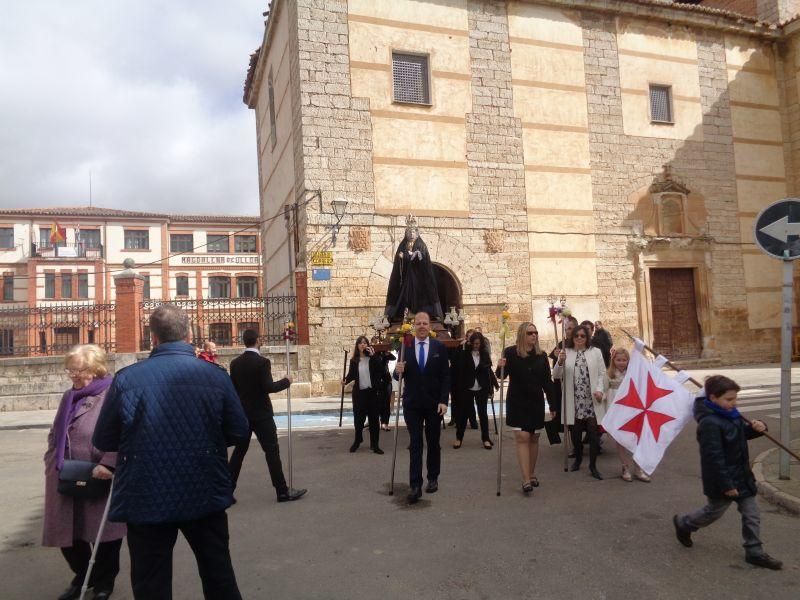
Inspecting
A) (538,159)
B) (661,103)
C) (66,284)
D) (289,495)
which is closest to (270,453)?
(289,495)

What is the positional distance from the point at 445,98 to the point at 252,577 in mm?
15392

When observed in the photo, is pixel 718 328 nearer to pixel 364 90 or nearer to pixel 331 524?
pixel 364 90

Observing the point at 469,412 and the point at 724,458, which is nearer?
the point at 724,458

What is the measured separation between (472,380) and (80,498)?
6.18m

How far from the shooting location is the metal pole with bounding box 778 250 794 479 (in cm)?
600

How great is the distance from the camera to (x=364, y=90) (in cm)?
1662

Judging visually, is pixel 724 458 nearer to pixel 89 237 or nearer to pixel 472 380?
pixel 472 380

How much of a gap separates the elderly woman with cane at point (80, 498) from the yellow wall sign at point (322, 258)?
11.9 metres

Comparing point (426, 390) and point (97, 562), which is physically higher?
point (426, 390)

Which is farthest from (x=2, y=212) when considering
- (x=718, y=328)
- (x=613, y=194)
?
(x=718, y=328)

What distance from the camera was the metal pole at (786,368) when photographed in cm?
600

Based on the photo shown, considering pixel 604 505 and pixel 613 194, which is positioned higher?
pixel 613 194

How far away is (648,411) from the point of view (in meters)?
5.70

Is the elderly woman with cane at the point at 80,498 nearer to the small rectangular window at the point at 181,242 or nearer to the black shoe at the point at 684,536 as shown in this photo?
the black shoe at the point at 684,536
